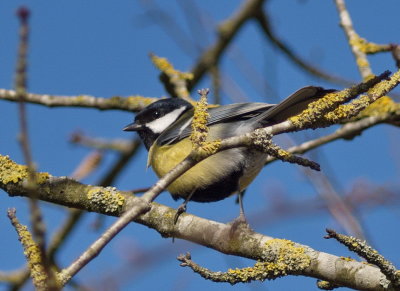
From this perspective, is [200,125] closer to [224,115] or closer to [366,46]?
[224,115]

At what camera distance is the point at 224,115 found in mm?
3334

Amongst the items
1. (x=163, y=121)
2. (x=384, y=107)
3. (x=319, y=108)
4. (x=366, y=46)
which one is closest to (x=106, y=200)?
(x=319, y=108)

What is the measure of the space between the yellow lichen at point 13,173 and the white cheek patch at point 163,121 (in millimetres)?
1486

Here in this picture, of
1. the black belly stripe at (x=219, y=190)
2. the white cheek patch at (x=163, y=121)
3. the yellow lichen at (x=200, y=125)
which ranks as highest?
the white cheek patch at (x=163, y=121)

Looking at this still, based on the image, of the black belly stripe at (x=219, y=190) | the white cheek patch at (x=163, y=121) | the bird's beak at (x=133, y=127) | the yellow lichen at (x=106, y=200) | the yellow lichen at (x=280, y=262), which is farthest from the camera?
the bird's beak at (x=133, y=127)

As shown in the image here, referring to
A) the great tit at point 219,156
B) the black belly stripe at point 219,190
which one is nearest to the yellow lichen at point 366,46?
the great tit at point 219,156

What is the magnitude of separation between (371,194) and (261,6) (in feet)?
8.88

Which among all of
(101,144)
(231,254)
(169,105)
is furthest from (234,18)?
(231,254)

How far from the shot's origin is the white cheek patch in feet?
13.5

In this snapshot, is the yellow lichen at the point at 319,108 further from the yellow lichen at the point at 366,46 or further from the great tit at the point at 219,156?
the yellow lichen at the point at 366,46

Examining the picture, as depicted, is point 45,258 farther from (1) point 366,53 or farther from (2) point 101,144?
(2) point 101,144

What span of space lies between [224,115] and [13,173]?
3.91 ft

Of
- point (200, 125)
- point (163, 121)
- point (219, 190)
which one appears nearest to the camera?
point (200, 125)

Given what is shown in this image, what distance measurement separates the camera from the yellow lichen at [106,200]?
268cm
